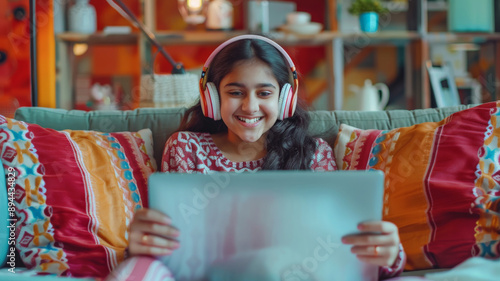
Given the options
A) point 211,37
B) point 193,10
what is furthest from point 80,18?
point 211,37

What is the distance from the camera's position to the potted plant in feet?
9.31

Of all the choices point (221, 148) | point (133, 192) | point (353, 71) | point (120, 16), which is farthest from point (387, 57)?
point (133, 192)

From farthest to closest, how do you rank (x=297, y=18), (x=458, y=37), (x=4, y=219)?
(x=458, y=37)
(x=297, y=18)
(x=4, y=219)

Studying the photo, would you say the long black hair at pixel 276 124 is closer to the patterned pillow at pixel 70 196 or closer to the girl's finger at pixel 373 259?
the patterned pillow at pixel 70 196

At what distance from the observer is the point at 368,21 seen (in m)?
2.85

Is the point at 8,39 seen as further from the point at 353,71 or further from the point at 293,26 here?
the point at 353,71

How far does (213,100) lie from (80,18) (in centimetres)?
188

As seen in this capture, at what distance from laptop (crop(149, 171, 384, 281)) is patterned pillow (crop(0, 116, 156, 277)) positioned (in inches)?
18.6

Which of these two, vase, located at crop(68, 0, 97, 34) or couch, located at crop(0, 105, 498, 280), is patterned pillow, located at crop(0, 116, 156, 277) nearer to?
couch, located at crop(0, 105, 498, 280)

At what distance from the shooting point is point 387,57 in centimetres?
321

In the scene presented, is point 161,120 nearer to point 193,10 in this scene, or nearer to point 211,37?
point 211,37

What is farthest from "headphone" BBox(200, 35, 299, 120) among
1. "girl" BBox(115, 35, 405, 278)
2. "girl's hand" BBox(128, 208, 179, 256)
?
"girl's hand" BBox(128, 208, 179, 256)

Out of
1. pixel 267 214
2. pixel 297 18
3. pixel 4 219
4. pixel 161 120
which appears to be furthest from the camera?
pixel 297 18

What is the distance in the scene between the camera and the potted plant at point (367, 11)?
284 cm
